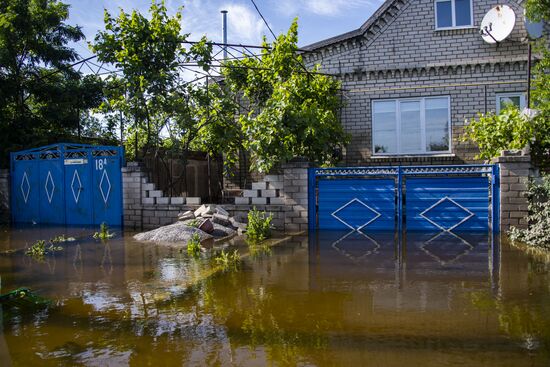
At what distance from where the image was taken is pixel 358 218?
10.5m

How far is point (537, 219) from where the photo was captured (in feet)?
29.8

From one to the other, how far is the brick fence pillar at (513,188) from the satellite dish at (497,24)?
5351mm

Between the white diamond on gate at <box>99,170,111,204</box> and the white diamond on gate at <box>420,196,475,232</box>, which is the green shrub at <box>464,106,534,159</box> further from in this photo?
the white diamond on gate at <box>99,170,111,204</box>

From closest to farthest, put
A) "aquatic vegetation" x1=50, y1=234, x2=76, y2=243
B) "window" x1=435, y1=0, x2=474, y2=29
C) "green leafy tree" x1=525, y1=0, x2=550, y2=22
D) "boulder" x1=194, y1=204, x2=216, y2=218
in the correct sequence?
"aquatic vegetation" x1=50, y1=234, x2=76, y2=243, "boulder" x1=194, y1=204, x2=216, y2=218, "green leafy tree" x1=525, y1=0, x2=550, y2=22, "window" x1=435, y1=0, x2=474, y2=29

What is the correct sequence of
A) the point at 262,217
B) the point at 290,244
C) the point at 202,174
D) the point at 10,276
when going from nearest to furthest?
the point at 10,276
the point at 290,244
the point at 262,217
the point at 202,174

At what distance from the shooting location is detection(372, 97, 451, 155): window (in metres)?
14.0

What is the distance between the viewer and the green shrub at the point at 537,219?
8.10m

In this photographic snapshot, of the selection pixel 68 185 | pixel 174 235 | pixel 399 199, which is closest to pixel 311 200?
pixel 399 199

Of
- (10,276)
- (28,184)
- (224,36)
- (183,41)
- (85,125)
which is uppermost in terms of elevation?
(224,36)

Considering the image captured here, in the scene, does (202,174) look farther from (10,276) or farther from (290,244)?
(10,276)

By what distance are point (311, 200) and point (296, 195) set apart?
362 millimetres

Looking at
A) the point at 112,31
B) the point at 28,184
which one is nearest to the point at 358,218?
the point at 112,31

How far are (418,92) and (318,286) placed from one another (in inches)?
398

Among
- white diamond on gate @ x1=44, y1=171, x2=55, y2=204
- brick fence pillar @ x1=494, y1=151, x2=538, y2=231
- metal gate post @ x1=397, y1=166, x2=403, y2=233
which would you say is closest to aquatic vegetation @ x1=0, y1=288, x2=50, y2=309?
metal gate post @ x1=397, y1=166, x2=403, y2=233
